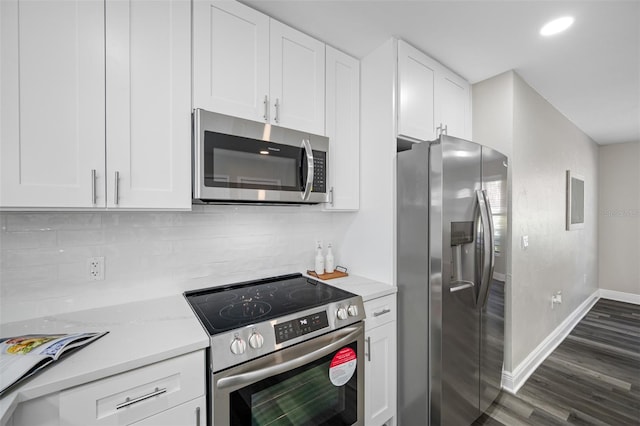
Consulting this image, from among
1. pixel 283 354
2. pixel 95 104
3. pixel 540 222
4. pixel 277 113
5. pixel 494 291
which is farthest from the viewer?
pixel 540 222

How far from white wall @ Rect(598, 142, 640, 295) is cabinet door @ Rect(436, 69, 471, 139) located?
13.9 ft

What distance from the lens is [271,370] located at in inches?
46.4

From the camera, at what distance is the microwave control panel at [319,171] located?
1.72 m

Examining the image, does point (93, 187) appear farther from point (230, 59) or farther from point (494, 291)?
point (494, 291)

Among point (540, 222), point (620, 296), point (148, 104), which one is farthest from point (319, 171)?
point (620, 296)

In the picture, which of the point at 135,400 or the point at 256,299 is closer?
the point at 135,400

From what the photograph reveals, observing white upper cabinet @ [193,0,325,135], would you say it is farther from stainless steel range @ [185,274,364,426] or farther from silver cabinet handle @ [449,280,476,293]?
silver cabinet handle @ [449,280,476,293]

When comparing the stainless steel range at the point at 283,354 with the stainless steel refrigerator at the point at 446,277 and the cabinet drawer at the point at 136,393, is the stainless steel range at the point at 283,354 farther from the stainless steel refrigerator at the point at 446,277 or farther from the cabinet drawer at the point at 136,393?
the stainless steel refrigerator at the point at 446,277

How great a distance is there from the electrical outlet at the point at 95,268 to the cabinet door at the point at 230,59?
919 millimetres

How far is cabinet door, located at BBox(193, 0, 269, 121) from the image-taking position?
4.48ft

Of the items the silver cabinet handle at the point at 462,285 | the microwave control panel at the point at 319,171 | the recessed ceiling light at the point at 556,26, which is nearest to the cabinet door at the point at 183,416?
the microwave control panel at the point at 319,171

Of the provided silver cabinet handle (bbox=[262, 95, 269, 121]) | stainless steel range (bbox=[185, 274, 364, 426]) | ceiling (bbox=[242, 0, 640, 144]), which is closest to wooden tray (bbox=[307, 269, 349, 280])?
stainless steel range (bbox=[185, 274, 364, 426])

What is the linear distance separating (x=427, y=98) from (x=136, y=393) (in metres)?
2.33

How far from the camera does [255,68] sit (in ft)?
5.03
